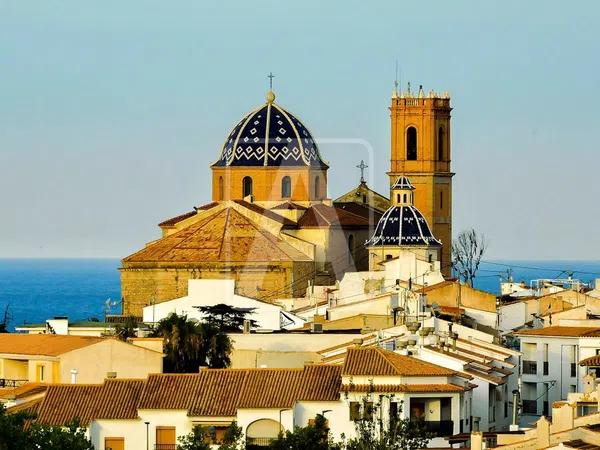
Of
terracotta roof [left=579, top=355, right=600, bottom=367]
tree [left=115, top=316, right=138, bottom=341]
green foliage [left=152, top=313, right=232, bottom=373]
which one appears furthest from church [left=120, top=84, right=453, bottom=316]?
terracotta roof [left=579, top=355, right=600, bottom=367]

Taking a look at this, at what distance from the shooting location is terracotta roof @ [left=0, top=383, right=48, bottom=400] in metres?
33.2

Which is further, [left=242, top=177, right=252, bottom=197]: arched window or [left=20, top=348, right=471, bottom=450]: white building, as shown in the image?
[left=242, top=177, right=252, bottom=197]: arched window

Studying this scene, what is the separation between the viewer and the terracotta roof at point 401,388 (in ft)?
103

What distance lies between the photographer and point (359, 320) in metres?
46.2

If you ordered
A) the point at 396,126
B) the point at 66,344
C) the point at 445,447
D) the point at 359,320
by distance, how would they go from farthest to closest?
the point at 396,126 → the point at 359,320 → the point at 66,344 → the point at 445,447

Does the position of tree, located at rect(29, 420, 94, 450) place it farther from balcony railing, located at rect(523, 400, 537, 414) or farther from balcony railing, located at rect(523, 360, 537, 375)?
balcony railing, located at rect(523, 360, 537, 375)

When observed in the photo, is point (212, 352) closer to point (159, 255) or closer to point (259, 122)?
point (159, 255)

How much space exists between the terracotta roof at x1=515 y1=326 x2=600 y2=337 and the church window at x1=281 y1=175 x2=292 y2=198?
1230 inches

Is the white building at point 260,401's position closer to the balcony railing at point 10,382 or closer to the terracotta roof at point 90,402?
the terracotta roof at point 90,402

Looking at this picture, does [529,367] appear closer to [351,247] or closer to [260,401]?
[260,401]

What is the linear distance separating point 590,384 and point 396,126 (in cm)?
5275

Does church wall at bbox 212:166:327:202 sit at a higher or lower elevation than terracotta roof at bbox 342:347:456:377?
higher


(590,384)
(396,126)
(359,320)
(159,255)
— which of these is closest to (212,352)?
(359,320)

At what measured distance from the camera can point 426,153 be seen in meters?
83.4
